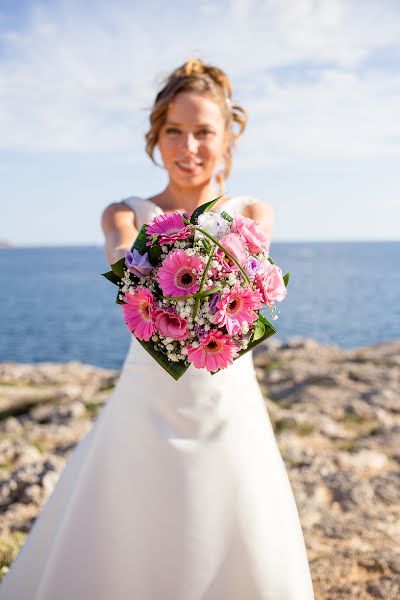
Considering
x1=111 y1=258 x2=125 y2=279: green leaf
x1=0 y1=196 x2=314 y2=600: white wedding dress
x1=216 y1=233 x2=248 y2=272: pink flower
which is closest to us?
x1=216 y1=233 x2=248 y2=272: pink flower

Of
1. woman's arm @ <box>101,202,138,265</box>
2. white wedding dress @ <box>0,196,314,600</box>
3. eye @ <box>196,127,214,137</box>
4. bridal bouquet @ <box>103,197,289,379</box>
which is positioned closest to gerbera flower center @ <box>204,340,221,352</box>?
bridal bouquet @ <box>103,197,289,379</box>

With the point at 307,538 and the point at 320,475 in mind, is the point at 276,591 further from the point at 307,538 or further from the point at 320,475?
the point at 320,475

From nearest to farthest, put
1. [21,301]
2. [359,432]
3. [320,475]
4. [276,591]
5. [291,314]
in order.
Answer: [276,591] → [320,475] → [359,432] → [291,314] → [21,301]

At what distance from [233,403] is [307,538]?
2984mm

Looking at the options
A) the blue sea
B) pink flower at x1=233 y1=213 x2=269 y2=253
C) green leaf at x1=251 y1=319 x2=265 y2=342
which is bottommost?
the blue sea

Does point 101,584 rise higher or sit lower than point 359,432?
higher

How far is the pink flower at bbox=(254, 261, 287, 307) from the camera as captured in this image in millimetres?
2812

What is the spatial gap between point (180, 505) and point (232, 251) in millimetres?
1419

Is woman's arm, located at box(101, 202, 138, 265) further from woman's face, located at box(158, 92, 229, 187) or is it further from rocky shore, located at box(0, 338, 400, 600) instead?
rocky shore, located at box(0, 338, 400, 600)

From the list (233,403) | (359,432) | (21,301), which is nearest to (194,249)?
(233,403)

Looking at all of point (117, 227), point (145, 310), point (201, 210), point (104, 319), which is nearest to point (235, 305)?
point (145, 310)

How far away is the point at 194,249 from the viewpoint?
2697 millimetres

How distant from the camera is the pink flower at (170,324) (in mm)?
2680

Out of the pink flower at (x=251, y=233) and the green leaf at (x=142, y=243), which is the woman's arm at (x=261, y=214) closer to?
the pink flower at (x=251, y=233)
